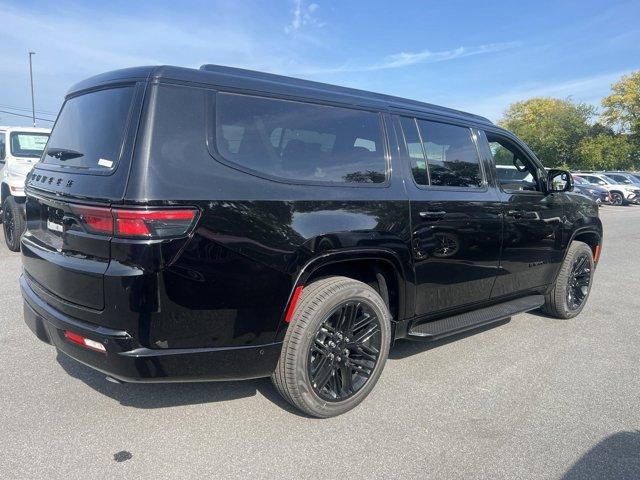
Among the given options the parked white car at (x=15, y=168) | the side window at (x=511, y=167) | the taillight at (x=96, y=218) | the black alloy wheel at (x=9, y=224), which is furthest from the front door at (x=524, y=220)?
the black alloy wheel at (x=9, y=224)

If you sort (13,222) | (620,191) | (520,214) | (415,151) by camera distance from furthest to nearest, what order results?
(620,191) → (13,222) → (520,214) → (415,151)

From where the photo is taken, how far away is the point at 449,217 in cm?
351

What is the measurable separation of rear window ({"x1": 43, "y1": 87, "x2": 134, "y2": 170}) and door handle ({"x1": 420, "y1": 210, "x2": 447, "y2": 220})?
1941 millimetres

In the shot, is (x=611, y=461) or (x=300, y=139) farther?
(x=300, y=139)

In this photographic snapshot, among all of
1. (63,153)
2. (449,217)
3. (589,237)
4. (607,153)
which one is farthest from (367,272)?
(607,153)

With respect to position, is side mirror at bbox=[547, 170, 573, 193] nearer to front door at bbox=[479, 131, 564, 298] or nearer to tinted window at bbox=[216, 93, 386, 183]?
front door at bbox=[479, 131, 564, 298]

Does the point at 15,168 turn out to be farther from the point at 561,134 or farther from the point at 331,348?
the point at 561,134

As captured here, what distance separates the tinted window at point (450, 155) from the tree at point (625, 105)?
163 ft

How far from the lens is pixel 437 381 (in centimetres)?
355

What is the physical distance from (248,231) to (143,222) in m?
0.50

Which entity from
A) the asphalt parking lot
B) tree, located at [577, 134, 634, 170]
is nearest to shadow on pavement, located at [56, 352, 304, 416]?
the asphalt parking lot

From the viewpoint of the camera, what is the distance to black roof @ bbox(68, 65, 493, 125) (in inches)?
97.7

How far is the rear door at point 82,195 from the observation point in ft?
7.70

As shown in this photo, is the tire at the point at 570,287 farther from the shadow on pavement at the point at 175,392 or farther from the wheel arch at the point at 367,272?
the shadow on pavement at the point at 175,392
